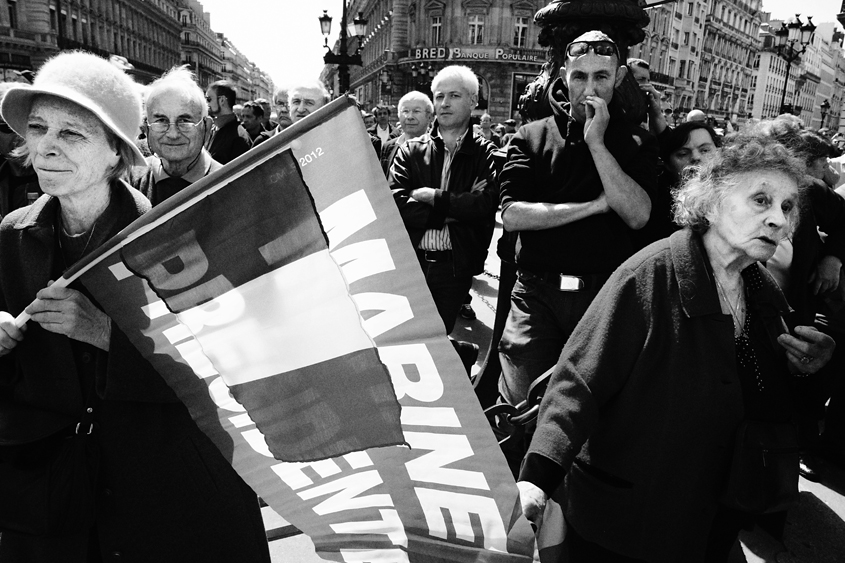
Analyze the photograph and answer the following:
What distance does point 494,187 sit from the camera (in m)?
3.72

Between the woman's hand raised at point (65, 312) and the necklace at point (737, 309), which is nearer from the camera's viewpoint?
the woman's hand raised at point (65, 312)

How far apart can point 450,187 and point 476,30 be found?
42.0 m

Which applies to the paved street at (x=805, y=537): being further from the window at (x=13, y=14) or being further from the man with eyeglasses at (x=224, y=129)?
the window at (x=13, y=14)

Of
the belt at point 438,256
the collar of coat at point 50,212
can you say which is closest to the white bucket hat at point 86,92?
the collar of coat at point 50,212

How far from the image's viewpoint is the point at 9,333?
1.55m

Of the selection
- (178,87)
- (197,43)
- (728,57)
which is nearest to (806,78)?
(728,57)

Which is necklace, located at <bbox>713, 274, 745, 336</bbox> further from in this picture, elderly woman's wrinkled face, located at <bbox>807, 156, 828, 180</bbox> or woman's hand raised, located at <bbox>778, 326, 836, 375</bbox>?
elderly woman's wrinkled face, located at <bbox>807, 156, 828, 180</bbox>

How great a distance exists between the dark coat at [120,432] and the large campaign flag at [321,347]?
0.20 meters

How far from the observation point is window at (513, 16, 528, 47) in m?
41.6

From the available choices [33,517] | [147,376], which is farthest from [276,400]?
[33,517]

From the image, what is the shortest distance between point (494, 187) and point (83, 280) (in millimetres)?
2641

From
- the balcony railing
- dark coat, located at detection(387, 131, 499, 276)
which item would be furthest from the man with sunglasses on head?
the balcony railing

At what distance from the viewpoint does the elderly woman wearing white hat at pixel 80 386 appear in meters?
1.60

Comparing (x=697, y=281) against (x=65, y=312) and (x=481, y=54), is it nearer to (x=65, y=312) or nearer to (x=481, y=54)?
(x=65, y=312)
